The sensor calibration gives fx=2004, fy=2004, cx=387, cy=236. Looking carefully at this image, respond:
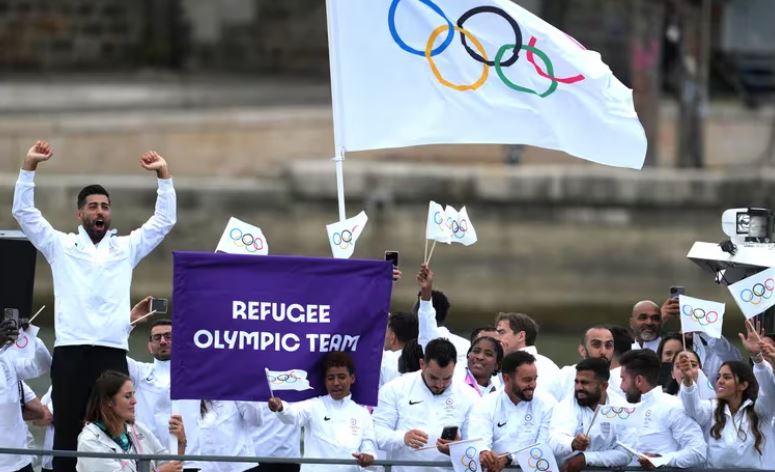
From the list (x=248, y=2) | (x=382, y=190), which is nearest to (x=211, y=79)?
(x=248, y=2)

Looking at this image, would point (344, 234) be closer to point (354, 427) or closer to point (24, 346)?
point (354, 427)

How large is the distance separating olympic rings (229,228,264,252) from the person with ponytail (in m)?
2.66

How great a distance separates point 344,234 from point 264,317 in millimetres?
1011

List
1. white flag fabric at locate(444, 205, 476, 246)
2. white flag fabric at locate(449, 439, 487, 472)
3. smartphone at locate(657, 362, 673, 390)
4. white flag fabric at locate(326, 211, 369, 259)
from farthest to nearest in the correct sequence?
smartphone at locate(657, 362, 673, 390)
white flag fabric at locate(444, 205, 476, 246)
white flag fabric at locate(326, 211, 369, 259)
white flag fabric at locate(449, 439, 487, 472)

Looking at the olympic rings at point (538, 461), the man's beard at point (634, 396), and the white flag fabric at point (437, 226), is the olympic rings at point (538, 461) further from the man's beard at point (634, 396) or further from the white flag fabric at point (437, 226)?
the white flag fabric at point (437, 226)

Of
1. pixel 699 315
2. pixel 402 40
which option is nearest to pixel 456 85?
pixel 402 40

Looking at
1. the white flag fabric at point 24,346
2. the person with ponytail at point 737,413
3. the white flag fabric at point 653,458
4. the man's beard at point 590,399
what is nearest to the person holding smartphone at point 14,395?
the white flag fabric at point 24,346

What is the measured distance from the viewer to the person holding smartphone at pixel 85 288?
36.4 feet

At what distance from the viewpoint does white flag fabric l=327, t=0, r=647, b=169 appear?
12.2 meters

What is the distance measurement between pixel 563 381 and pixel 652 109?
60.5 feet

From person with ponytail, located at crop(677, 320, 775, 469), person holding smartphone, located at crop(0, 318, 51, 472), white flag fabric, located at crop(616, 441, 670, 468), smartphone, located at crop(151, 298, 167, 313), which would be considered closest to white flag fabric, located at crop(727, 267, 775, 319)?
person with ponytail, located at crop(677, 320, 775, 469)

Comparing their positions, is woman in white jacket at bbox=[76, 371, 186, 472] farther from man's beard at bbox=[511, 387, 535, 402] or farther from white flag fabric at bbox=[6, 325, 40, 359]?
man's beard at bbox=[511, 387, 535, 402]

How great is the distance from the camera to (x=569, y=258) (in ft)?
96.4

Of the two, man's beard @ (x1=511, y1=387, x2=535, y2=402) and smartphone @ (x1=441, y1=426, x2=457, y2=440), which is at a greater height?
man's beard @ (x1=511, y1=387, x2=535, y2=402)
